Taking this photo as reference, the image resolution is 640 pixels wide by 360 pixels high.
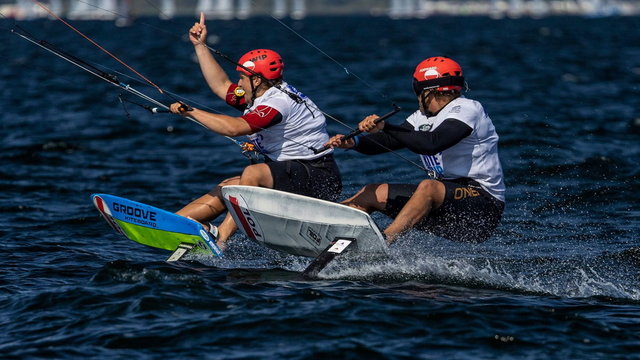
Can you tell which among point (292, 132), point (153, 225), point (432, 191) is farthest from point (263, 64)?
point (432, 191)

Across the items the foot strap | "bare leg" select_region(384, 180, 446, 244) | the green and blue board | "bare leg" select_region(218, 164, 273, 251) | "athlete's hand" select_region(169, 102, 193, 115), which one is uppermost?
"athlete's hand" select_region(169, 102, 193, 115)

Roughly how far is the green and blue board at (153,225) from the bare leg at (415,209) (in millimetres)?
1769

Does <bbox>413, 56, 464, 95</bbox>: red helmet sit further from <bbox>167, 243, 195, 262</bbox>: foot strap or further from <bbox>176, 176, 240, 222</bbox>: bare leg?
<bbox>167, 243, 195, 262</bbox>: foot strap

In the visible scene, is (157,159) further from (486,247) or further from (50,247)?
(486,247)

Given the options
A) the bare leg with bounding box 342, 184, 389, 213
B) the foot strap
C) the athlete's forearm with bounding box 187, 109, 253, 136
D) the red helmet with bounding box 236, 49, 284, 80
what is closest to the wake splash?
the bare leg with bounding box 342, 184, 389, 213

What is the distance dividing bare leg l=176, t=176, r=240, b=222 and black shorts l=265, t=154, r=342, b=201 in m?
0.47

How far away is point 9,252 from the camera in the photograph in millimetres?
10656

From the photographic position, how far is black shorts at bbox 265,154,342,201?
9961 millimetres

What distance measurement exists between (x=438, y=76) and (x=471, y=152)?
799mm

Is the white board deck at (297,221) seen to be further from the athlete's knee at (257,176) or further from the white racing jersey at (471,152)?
the white racing jersey at (471,152)

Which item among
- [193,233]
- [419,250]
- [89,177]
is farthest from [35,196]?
[419,250]

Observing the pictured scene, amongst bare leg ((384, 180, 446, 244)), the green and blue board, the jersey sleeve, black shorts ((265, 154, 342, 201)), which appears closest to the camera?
bare leg ((384, 180, 446, 244))

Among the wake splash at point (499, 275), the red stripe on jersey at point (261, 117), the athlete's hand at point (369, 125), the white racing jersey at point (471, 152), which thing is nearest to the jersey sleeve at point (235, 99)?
the red stripe on jersey at point (261, 117)

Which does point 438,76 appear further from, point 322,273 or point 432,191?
point 322,273
